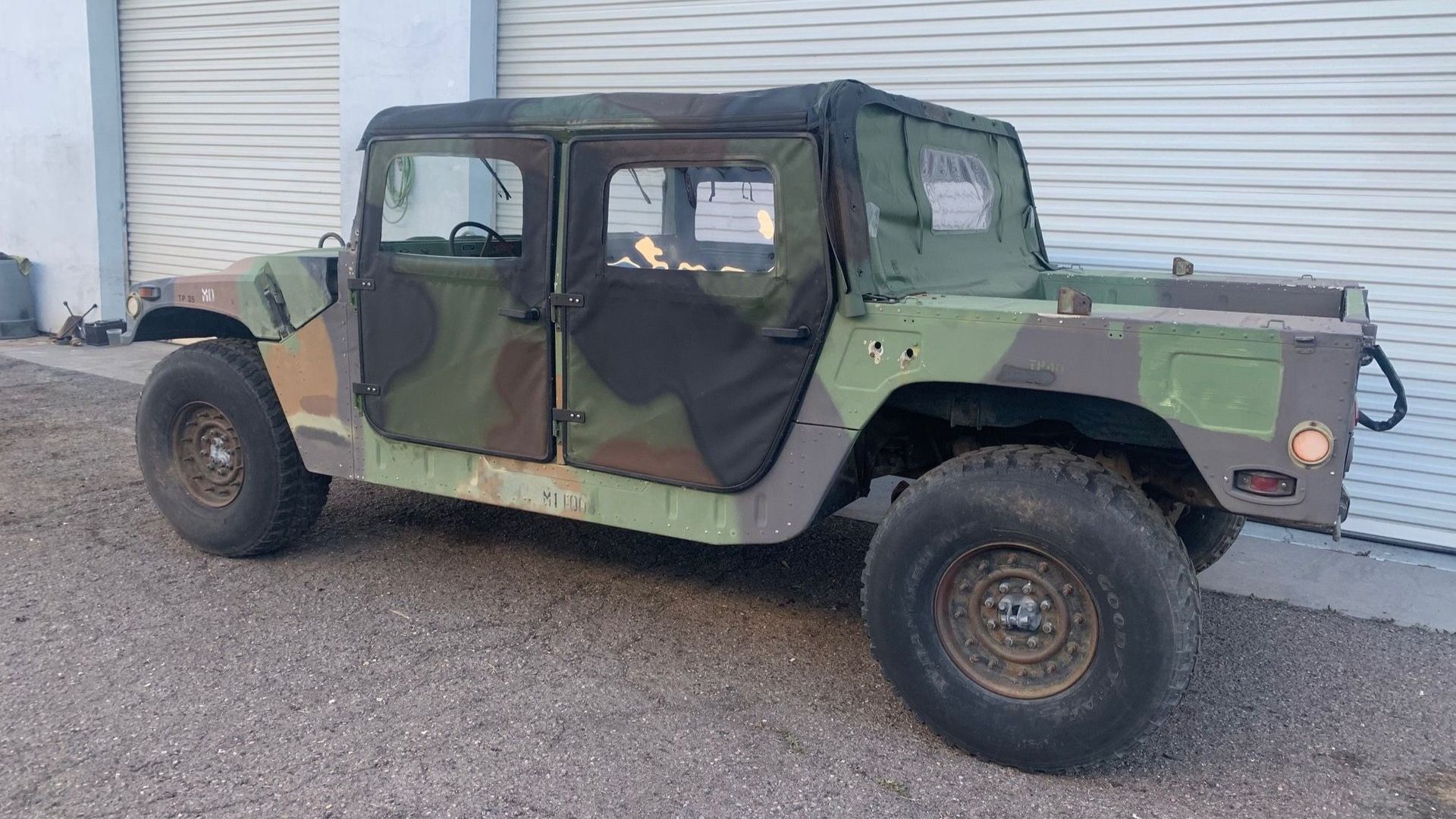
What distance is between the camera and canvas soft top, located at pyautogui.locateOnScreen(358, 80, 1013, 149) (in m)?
3.68

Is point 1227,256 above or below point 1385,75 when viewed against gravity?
→ below

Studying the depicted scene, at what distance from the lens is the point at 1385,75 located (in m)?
5.72

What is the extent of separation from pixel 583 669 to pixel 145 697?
4.57 feet

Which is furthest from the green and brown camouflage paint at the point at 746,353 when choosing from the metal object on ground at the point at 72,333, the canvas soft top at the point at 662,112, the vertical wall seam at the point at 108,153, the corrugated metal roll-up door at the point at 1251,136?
the vertical wall seam at the point at 108,153

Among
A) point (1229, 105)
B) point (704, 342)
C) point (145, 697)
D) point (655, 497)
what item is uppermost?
point (1229, 105)

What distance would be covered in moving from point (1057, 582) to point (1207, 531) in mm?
1477

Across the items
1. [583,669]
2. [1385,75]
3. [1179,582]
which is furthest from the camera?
[1385,75]

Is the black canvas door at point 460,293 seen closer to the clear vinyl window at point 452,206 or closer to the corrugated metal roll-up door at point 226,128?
the clear vinyl window at point 452,206

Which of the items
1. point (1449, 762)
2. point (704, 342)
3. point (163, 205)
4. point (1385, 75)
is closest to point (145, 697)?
point (704, 342)

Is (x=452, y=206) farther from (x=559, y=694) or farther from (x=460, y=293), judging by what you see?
(x=559, y=694)

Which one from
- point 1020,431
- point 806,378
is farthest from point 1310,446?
point 806,378

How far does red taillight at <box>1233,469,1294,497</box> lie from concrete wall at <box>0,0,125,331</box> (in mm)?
Answer: 11192

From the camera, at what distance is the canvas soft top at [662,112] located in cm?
368

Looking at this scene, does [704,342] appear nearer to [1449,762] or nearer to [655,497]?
[655,497]
